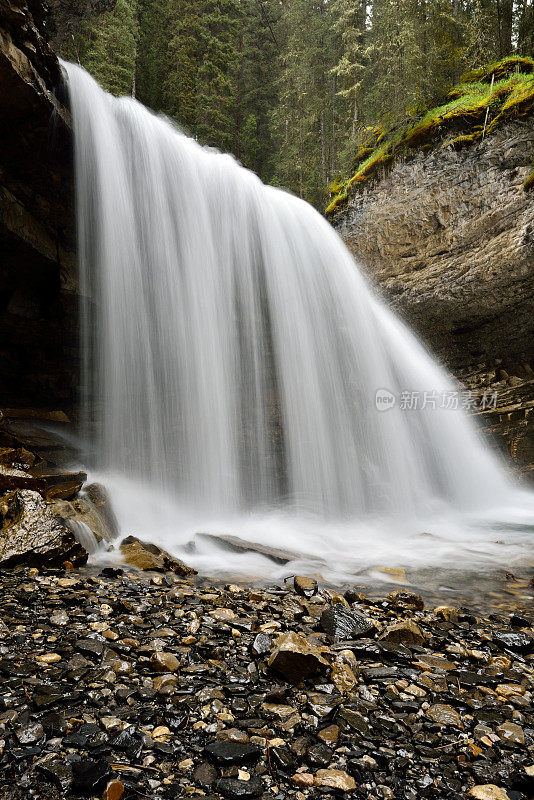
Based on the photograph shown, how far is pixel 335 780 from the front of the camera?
162 centimetres

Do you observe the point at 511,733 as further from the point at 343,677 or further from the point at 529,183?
the point at 529,183

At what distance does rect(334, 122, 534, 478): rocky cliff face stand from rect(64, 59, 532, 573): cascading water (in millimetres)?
1061

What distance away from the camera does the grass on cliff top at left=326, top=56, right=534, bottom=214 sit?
1105 cm

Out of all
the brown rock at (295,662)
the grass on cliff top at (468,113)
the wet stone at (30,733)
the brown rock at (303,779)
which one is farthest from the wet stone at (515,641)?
the grass on cliff top at (468,113)

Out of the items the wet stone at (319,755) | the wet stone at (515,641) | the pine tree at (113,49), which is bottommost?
the wet stone at (515,641)

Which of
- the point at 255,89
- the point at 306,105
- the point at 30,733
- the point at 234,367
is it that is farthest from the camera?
the point at 255,89

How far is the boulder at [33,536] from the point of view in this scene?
4.12 metres

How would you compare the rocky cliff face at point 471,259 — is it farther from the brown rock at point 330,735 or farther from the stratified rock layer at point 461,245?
the brown rock at point 330,735

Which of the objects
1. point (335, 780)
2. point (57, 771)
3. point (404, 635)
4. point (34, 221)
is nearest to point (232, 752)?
point (335, 780)

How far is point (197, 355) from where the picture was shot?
995 centimetres

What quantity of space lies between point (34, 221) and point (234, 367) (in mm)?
5491

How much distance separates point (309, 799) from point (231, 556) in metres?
4.50

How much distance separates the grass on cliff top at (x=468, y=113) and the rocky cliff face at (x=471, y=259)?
0.42 metres

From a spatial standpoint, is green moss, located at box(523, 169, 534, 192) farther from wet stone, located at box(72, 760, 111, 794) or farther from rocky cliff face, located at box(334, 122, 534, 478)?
wet stone, located at box(72, 760, 111, 794)
